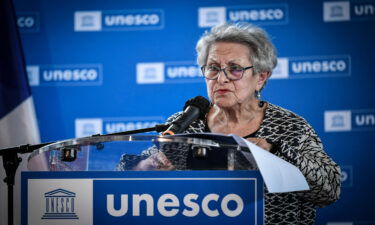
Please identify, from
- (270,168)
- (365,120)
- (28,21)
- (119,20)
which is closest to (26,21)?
(28,21)

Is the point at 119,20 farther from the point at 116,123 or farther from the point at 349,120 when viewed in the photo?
the point at 349,120

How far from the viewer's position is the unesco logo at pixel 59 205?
3.45 feet

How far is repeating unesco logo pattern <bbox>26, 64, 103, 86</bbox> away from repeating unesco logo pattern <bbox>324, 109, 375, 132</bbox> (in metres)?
1.88

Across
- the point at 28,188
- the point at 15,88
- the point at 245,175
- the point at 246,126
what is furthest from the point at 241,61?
the point at 15,88

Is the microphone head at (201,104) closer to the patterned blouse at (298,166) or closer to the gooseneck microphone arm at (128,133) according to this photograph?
the gooseneck microphone arm at (128,133)

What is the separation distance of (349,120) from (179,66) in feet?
4.65

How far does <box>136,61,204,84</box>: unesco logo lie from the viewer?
12.8 feet

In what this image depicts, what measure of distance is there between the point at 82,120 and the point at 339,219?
221 centimetres

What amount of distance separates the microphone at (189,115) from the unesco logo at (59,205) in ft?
1.01

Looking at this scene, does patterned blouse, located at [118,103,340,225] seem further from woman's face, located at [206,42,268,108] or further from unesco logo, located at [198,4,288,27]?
unesco logo, located at [198,4,288,27]

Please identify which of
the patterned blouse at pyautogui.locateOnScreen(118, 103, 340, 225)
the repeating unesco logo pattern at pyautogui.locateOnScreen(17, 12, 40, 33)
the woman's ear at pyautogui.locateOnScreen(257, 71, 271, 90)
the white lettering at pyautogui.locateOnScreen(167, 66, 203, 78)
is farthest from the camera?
the repeating unesco logo pattern at pyautogui.locateOnScreen(17, 12, 40, 33)

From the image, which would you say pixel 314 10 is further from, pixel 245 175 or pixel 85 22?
pixel 245 175

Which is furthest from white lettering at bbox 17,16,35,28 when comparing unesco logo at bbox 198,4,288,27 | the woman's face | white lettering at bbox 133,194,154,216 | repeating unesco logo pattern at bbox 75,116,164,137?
white lettering at bbox 133,194,154,216

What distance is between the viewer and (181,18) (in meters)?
3.98
